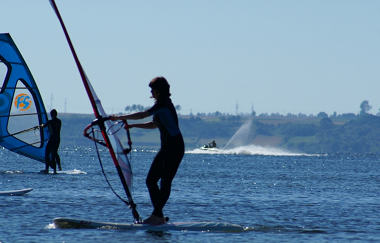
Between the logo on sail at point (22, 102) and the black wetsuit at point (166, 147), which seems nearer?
the black wetsuit at point (166, 147)

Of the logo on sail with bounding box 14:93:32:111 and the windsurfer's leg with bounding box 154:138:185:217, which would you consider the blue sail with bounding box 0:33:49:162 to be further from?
the windsurfer's leg with bounding box 154:138:185:217

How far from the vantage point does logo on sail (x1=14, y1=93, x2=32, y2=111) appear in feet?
61.0

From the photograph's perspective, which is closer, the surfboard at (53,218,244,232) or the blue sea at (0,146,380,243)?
the blue sea at (0,146,380,243)

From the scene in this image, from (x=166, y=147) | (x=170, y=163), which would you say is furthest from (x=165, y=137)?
(x=170, y=163)

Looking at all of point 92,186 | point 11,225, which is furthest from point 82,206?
point 92,186

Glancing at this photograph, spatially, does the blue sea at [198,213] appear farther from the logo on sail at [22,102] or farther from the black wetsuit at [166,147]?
the logo on sail at [22,102]

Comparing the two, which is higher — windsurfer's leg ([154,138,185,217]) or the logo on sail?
the logo on sail

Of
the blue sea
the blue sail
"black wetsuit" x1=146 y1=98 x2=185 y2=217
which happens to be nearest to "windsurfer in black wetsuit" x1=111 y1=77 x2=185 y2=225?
"black wetsuit" x1=146 y1=98 x2=185 y2=217

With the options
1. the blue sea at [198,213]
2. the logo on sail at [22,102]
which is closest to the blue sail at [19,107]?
the logo on sail at [22,102]

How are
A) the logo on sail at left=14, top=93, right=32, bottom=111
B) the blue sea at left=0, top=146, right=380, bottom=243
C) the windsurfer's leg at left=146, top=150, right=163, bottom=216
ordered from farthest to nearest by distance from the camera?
the logo on sail at left=14, top=93, right=32, bottom=111 → the windsurfer's leg at left=146, top=150, right=163, bottom=216 → the blue sea at left=0, top=146, right=380, bottom=243

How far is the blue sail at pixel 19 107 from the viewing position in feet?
59.2

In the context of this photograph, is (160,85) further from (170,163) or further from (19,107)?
(19,107)

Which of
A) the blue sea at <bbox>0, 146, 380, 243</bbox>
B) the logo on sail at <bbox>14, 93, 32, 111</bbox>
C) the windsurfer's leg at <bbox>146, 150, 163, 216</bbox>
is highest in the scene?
the logo on sail at <bbox>14, 93, 32, 111</bbox>

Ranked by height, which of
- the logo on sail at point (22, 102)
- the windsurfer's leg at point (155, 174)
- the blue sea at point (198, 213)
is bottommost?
the blue sea at point (198, 213)
